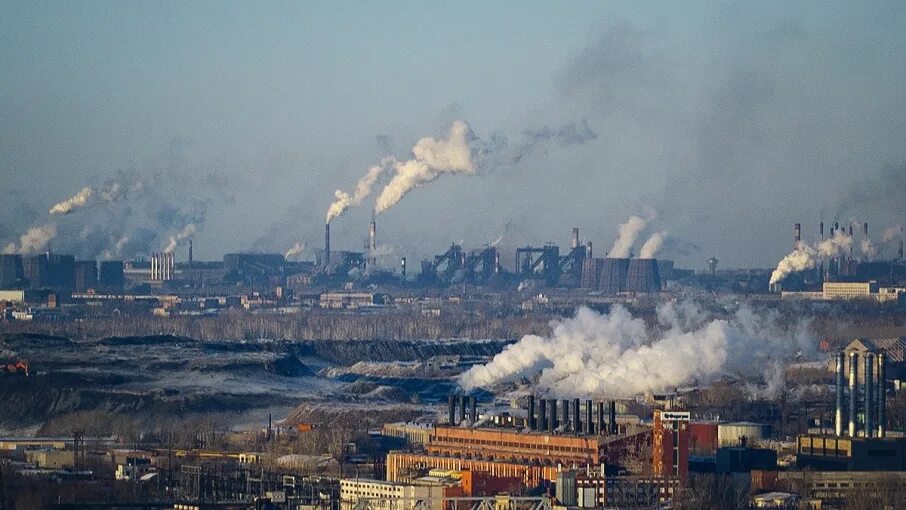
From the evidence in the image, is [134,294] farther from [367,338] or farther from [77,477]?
[77,477]

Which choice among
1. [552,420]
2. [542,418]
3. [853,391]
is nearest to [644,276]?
[853,391]

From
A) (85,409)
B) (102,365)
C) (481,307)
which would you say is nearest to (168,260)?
(481,307)

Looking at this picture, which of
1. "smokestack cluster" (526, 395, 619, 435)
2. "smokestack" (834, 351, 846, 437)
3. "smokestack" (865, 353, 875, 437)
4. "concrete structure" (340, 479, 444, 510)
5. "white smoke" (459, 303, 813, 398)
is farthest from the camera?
"white smoke" (459, 303, 813, 398)

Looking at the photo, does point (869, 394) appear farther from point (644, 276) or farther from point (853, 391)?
point (644, 276)

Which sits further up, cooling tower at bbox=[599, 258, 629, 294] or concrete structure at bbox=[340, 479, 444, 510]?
cooling tower at bbox=[599, 258, 629, 294]

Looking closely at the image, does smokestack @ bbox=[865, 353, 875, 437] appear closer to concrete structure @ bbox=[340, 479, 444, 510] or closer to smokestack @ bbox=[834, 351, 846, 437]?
smokestack @ bbox=[834, 351, 846, 437]

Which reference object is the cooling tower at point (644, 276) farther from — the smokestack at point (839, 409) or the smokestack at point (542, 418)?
the smokestack at point (542, 418)

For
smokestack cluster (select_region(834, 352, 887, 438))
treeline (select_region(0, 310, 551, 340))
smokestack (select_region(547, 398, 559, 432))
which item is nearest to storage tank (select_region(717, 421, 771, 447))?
smokestack cluster (select_region(834, 352, 887, 438))
